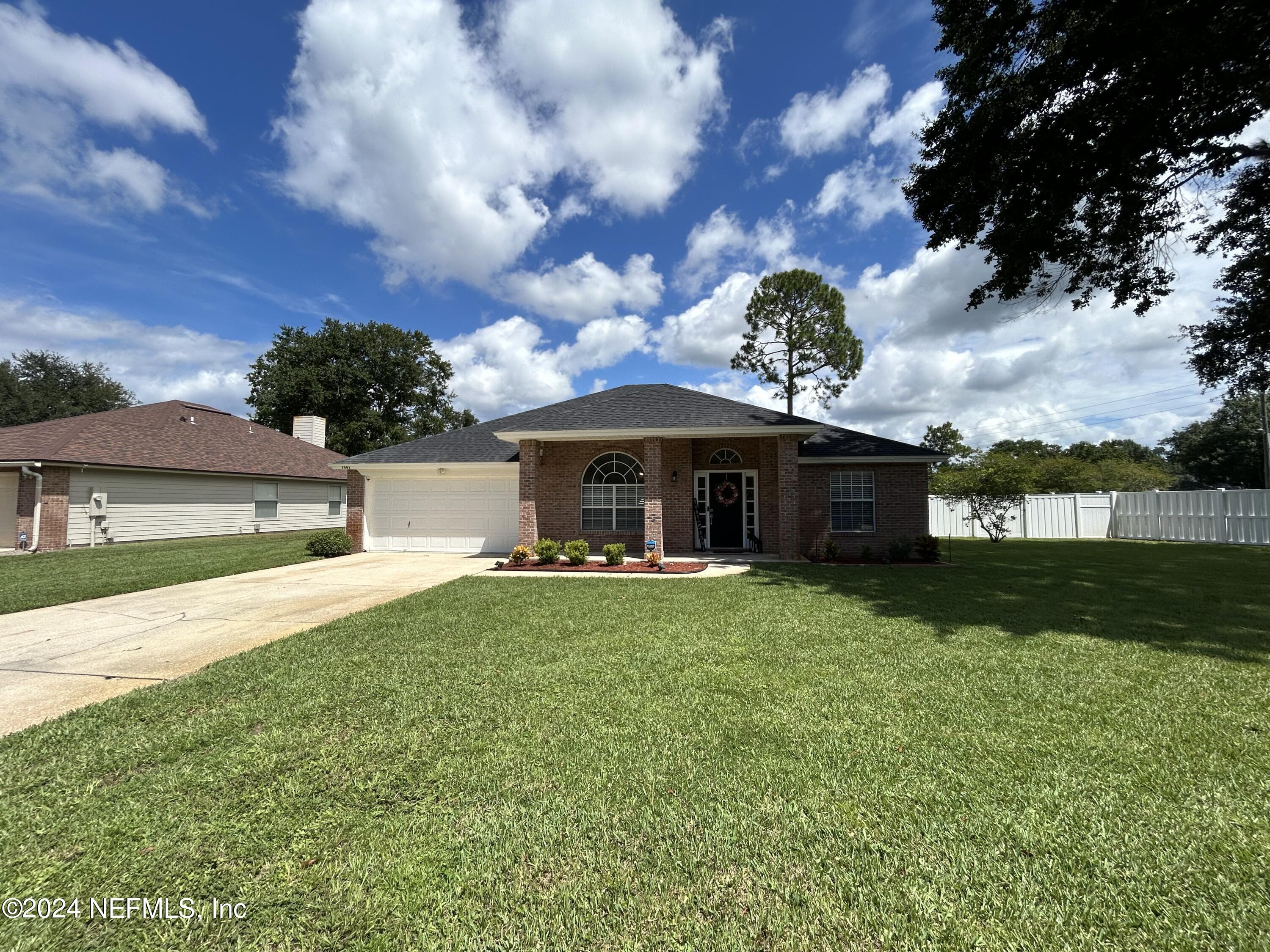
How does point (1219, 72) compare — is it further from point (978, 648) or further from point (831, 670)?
point (831, 670)

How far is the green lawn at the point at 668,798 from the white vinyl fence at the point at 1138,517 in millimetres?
13961

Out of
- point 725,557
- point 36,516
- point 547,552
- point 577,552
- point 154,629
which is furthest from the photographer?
point 36,516

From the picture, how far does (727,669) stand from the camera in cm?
450

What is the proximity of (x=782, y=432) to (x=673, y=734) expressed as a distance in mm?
9116

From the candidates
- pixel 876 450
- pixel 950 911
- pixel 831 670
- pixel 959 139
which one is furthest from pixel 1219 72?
pixel 950 911

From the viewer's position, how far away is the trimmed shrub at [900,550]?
11969mm

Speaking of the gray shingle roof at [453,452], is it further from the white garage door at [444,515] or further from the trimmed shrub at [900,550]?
the trimmed shrub at [900,550]

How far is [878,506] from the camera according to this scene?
42.2 ft

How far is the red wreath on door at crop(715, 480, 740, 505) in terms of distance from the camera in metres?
13.0

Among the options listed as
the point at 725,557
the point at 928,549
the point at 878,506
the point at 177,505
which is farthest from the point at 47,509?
the point at 928,549

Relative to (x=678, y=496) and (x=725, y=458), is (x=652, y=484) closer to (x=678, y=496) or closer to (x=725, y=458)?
(x=678, y=496)

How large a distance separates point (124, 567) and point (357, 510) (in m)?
4.90

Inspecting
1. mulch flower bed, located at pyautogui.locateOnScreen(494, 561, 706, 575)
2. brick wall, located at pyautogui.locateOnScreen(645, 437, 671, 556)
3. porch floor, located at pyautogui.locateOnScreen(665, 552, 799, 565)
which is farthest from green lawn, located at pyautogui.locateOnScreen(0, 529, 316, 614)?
porch floor, located at pyautogui.locateOnScreen(665, 552, 799, 565)

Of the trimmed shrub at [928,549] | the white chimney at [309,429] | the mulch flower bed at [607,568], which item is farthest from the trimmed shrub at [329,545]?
the white chimney at [309,429]
